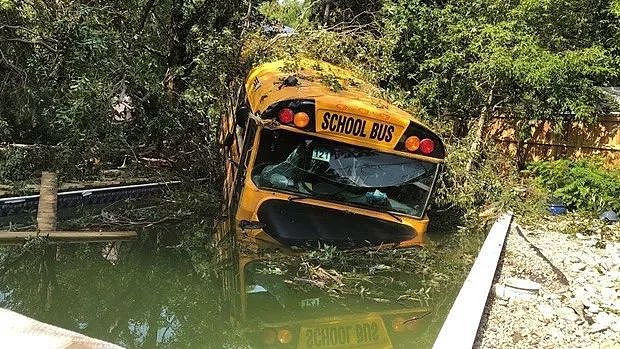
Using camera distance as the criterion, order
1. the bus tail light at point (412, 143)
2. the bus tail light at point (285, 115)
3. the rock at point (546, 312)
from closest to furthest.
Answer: the rock at point (546, 312), the bus tail light at point (285, 115), the bus tail light at point (412, 143)

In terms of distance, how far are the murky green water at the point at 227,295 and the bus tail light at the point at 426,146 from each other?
1.18m

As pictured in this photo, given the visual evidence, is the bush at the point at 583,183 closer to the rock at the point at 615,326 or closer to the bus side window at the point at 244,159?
the rock at the point at 615,326

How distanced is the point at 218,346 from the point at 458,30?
960 cm

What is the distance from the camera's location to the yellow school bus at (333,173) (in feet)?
21.2

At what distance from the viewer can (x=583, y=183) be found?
1172 cm

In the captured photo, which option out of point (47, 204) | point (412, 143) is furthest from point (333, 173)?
point (47, 204)

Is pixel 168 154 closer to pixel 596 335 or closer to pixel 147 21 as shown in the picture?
pixel 147 21

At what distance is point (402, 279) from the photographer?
6719 mm

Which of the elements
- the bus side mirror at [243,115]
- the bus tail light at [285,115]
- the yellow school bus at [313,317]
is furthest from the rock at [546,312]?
the bus side mirror at [243,115]

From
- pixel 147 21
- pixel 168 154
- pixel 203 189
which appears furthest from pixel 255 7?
pixel 203 189

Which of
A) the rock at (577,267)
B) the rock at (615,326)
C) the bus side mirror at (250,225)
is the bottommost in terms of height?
the rock at (577,267)

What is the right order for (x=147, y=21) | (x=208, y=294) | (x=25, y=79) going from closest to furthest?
(x=208, y=294) < (x=25, y=79) < (x=147, y=21)

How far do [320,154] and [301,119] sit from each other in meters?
0.44

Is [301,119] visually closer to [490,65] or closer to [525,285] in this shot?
[525,285]
